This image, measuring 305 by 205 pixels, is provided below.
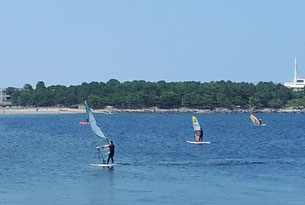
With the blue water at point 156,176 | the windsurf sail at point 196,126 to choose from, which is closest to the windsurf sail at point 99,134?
the blue water at point 156,176

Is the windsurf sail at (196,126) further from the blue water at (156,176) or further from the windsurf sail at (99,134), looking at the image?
the windsurf sail at (99,134)

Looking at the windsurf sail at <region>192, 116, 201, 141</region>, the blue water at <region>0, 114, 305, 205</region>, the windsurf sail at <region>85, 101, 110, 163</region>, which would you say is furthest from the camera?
the windsurf sail at <region>192, 116, 201, 141</region>

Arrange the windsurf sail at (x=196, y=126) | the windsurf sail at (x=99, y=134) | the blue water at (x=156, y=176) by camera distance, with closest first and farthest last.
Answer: the blue water at (x=156, y=176)
the windsurf sail at (x=99, y=134)
the windsurf sail at (x=196, y=126)

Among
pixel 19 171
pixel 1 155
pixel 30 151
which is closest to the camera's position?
pixel 19 171

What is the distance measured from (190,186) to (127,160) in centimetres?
1514

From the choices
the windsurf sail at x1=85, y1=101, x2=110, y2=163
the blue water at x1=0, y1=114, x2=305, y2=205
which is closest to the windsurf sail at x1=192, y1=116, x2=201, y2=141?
the blue water at x1=0, y1=114, x2=305, y2=205

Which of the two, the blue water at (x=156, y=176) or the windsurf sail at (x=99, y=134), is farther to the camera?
the windsurf sail at (x=99, y=134)

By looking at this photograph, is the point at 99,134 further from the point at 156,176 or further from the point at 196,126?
the point at 196,126

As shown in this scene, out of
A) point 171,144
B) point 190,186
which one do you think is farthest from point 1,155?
point 190,186

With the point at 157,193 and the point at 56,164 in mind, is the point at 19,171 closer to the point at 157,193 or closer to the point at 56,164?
the point at 56,164

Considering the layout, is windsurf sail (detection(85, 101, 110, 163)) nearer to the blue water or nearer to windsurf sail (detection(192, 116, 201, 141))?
the blue water

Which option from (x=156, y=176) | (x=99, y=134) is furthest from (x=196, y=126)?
(x=156, y=176)

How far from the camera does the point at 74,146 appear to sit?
231 ft

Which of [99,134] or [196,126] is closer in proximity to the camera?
[99,134]
